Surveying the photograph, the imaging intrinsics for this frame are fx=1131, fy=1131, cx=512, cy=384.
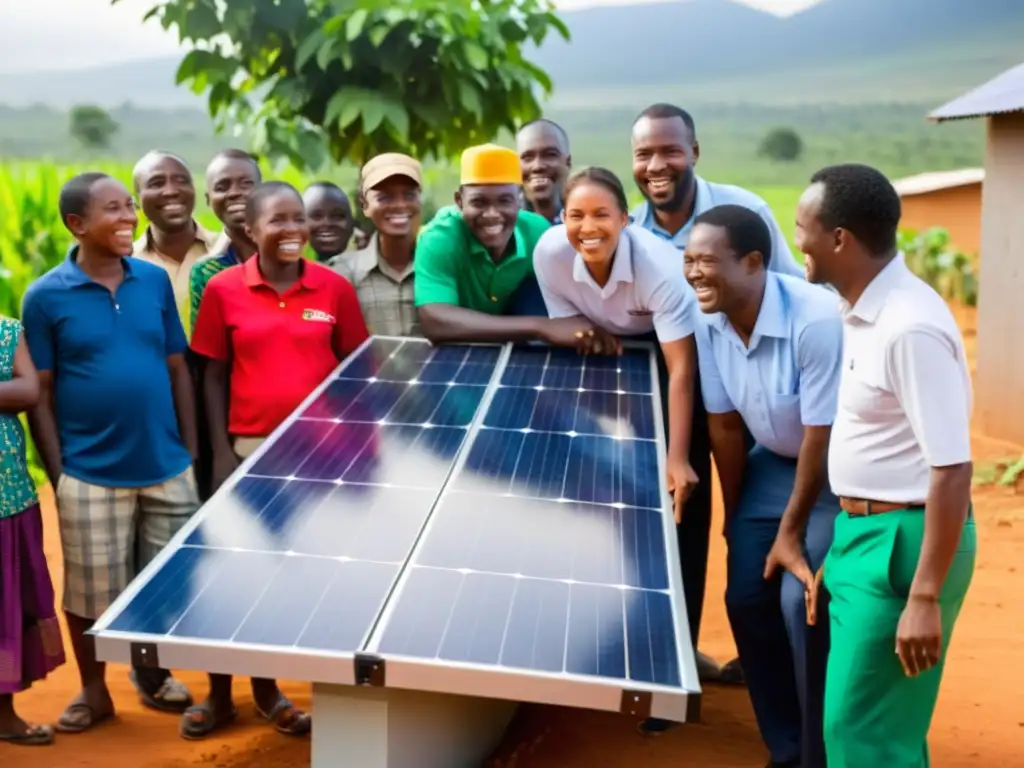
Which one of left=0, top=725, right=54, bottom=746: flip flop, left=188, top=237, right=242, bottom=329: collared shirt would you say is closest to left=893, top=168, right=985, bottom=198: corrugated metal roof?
left=188, top=237, right=242, bottom=329: collared shirt

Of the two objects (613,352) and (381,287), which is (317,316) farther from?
(613,352)

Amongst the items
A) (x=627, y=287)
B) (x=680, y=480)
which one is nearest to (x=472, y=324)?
(x=627, y=287)

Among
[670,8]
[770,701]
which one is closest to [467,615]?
[770,701]

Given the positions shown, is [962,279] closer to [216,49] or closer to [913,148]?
[216,49]

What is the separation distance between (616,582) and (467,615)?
0.52 meters

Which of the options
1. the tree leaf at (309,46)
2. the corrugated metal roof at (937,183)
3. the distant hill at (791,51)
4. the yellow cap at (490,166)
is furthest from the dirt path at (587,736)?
the distant hill at (791,51)

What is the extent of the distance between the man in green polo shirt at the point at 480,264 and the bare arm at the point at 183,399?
117cm

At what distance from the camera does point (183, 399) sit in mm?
5434

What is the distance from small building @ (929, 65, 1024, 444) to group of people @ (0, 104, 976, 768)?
6944mm

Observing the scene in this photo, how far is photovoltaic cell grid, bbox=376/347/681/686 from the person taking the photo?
3252mm

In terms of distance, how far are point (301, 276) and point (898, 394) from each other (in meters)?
2.93

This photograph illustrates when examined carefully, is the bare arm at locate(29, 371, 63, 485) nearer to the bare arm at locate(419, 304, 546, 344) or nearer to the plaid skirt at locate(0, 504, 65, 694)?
the plaid skirt at locate(0, 504, 65, 694)

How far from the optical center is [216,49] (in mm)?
9727

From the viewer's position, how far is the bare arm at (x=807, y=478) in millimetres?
4414
